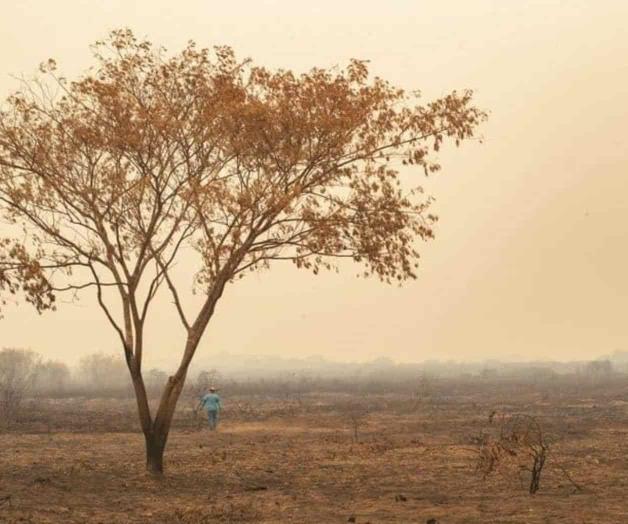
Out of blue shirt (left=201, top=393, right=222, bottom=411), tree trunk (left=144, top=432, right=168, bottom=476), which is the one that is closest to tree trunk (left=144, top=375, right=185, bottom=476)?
tree trunk (left=144, top=432, right=168, bottom=476)

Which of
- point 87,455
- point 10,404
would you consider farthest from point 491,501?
point 10,404

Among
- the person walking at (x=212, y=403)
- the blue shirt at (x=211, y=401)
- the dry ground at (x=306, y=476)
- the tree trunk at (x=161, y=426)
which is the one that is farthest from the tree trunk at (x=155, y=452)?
the blue shirt at (x=211, y=401)

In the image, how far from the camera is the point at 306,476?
71.6 ft

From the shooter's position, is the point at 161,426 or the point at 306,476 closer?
the point at 161,426

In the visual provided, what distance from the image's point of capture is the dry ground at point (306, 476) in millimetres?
16188

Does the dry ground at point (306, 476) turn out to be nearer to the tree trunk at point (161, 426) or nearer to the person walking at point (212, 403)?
the tree trunk at point (161, 426)

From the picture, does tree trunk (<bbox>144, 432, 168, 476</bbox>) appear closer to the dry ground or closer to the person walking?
the dry ground

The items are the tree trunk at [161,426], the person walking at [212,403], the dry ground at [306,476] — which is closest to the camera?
the dry ground at [306,476]

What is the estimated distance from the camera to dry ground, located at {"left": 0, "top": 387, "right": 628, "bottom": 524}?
1619 cm

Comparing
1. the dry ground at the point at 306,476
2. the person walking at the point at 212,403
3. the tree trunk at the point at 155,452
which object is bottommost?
the dry ground at the point at 306,476

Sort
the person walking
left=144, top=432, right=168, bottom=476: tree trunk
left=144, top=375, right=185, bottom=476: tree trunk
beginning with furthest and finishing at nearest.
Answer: the person walking
left=144, top=432, right=168, bottom=476: tree trunk
left=144, top=375, right=185, bottom=476: tree trunk

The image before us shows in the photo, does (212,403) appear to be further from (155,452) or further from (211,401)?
(155,452)

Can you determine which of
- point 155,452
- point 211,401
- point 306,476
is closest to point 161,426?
point 155,452

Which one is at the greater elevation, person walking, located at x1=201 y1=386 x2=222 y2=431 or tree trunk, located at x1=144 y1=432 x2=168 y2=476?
person walking, located at x1=201 y1=386 x2=222 y2=431
